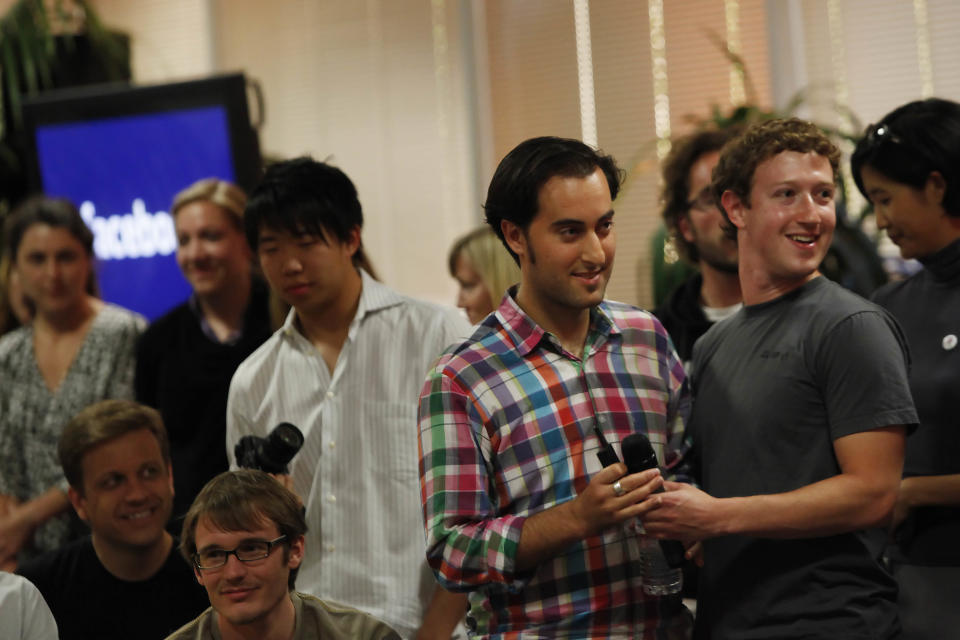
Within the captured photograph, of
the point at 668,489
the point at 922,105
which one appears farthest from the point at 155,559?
the point at 922,105

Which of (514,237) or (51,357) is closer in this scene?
(514,237)

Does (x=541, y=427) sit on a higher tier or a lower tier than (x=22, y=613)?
higher

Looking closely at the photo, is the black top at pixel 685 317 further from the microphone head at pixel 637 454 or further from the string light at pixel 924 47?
the string light at pixel 924 47

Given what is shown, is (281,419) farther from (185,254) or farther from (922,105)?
(922,105)

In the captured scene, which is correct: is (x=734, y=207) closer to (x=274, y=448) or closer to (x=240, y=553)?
(x=274, y=448)

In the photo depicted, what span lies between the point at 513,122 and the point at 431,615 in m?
3.19

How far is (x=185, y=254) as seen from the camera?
3363mm

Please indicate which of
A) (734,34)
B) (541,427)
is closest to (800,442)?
(541,427)

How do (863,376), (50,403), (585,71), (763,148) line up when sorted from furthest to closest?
(585,71)
(50,403)
(763,148)
(863,376)

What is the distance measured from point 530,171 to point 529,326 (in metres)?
0.27

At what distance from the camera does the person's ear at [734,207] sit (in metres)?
2.19

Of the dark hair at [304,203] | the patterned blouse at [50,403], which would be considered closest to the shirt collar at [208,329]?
the patterned blouse at [50,403]

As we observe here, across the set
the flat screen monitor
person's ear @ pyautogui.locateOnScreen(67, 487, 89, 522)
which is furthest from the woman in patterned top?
the flat screen monitor

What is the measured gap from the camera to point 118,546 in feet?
9.11
